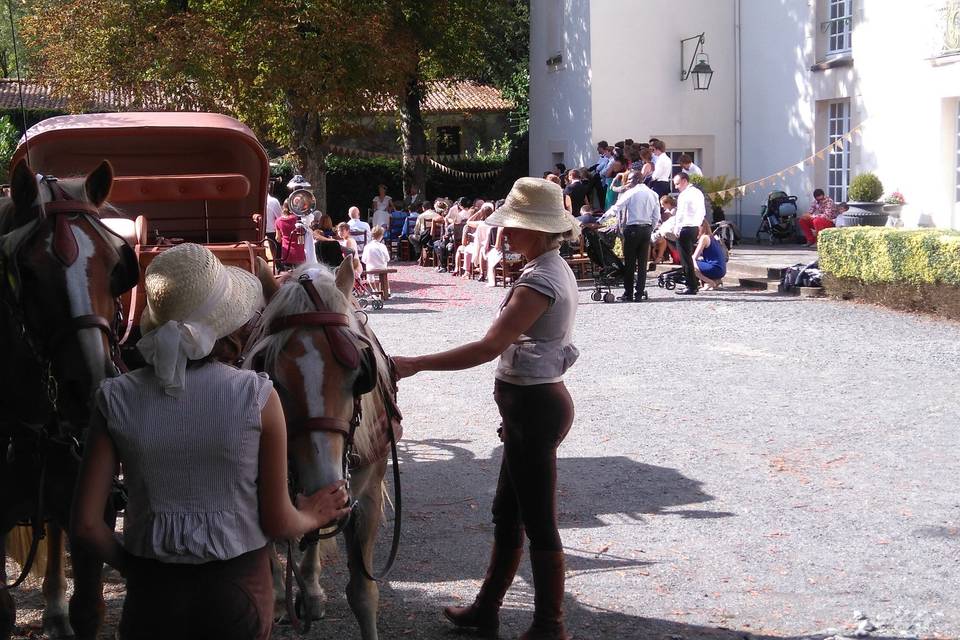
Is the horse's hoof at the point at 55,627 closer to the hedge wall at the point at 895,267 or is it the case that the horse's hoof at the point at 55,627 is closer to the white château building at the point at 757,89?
the hedge wall at the point at 895,267

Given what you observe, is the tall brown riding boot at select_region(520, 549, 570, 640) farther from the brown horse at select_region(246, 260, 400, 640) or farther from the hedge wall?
the hedge wall

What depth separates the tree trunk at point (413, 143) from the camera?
3412 centimetres

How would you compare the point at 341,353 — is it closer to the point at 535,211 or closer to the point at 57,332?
the point at 57,332

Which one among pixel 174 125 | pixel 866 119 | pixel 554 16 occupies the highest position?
pixel 554 16

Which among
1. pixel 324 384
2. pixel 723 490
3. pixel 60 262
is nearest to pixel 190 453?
pixel 324 384

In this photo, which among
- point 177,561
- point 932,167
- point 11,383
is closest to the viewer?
point 177,561

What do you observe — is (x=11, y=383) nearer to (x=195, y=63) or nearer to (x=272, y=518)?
(x=272, y=518)

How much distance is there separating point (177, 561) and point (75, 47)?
25563 millimetres

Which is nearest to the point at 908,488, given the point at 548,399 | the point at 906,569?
the point at 906,569

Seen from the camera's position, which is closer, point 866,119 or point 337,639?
point 337,639

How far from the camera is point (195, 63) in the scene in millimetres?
25219

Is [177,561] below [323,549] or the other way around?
the other way around

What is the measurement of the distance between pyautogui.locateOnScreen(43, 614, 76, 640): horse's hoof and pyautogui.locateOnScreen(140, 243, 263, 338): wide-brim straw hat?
2.60 meters

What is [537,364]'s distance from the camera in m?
4.52
